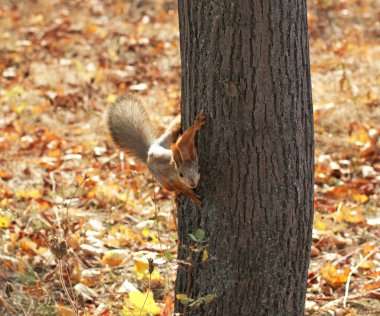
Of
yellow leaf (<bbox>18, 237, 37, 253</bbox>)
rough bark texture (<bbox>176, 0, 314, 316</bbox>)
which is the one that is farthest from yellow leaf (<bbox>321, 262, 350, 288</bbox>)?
yellow leaf (<bbox>18, 237, 37, 253</bbox>)

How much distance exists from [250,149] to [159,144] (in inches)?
20.7

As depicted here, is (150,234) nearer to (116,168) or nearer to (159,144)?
(159,144)

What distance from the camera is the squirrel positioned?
2082 millimetres

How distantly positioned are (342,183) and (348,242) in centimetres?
62

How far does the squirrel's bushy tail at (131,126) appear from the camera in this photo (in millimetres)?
2635

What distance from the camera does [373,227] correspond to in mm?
3393

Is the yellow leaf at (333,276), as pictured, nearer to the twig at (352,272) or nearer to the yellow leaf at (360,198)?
the twig at (352,272)

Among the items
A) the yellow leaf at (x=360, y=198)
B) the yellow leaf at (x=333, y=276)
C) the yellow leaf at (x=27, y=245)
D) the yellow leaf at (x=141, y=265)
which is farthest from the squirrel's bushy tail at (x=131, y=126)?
the yellow leaf at (x=360, y=198)

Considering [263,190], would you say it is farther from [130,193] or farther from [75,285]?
[130,193]

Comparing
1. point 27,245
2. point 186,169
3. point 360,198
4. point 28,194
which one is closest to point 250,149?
point 186,169

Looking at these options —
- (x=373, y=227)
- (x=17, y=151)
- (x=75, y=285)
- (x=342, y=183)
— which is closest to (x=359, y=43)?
(x=342, y=183)

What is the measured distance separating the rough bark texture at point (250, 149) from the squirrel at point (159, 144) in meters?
0.06

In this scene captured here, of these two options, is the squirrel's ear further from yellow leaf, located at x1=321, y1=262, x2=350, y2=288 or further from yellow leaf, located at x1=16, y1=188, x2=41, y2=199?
yellow leaf, located at x1=16, y1=188, x2=41, y2=199

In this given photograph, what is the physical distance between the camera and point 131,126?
2.65 m
